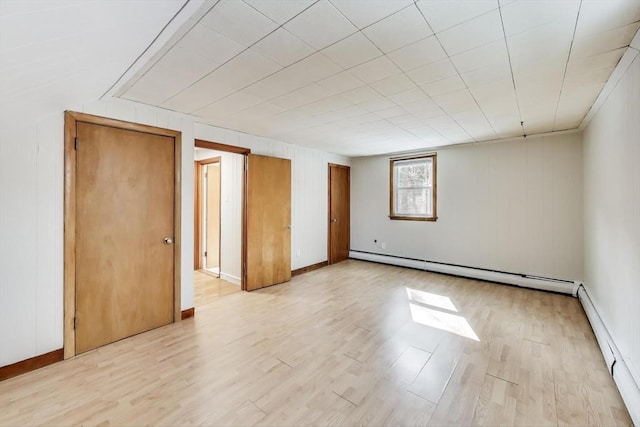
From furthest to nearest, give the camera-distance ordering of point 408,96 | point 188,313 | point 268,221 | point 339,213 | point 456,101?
1. point 339,213
2. point 268,221
3. point 188,313
4. point 456,101
5. point 408,96

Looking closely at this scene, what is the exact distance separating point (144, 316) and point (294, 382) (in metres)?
1.88

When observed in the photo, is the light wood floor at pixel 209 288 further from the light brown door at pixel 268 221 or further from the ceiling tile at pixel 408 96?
the ceiling tile at pixel 408 96

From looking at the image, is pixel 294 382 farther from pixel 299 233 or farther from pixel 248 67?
pixel 299 233

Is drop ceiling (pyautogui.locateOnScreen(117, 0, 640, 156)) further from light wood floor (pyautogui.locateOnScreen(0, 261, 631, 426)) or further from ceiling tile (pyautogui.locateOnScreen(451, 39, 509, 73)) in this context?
light wood floor (pyautogui.locateOnScreen(0, 261, 631, 426))

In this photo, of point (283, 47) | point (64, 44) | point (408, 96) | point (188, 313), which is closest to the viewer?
point (64, 44)

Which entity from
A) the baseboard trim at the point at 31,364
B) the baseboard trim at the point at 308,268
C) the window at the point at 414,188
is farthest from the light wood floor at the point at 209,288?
the window at the point at 414,188

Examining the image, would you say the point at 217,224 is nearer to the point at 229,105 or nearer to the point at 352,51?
the point at 229,105

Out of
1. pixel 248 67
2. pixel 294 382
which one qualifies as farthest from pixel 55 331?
pixel 248 67

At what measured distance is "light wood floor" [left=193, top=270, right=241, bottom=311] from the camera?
13.0ft

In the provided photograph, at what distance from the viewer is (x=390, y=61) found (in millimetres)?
2105

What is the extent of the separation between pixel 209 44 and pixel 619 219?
11.2 feet

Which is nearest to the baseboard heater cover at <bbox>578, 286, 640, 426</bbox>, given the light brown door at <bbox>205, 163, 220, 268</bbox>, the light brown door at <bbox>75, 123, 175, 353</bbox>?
the light brown door at <bbox>75, 123, 175, 353</bbox>

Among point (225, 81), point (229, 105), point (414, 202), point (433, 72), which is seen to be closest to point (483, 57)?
point (433, 72)

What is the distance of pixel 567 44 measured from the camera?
1883 millimetres
